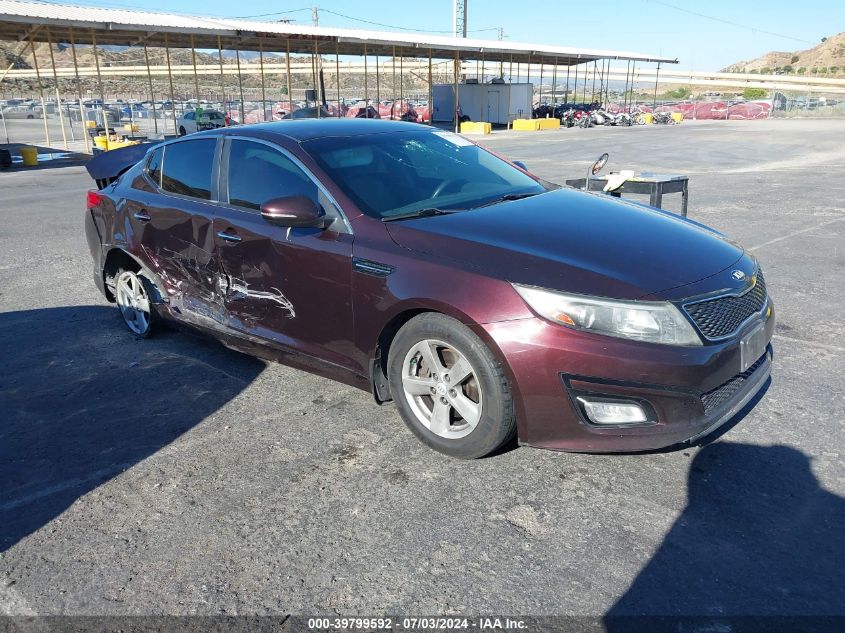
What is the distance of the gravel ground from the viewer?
8.30ft

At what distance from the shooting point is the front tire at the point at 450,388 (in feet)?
10.3

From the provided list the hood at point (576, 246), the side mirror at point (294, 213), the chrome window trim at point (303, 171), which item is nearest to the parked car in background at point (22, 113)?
the chrome window trim at point (303, 171)

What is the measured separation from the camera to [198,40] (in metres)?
30.4

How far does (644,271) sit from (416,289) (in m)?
1.05

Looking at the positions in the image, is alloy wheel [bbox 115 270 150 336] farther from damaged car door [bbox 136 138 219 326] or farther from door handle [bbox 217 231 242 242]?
door handle [bbox 217 231 242 242]

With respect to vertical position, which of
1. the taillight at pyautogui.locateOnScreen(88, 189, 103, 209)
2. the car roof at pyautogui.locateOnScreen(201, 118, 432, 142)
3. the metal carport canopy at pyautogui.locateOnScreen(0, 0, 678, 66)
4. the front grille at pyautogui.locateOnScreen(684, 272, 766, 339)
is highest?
the metal carport canopy at pyautogui.locateOnScreen(0, 0, 678, 66)

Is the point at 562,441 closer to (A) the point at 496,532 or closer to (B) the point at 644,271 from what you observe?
(A) the point at 496,532

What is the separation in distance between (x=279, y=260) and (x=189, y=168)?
51.3 inches

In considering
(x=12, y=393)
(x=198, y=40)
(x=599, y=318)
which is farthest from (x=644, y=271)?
(x=198, y=40)

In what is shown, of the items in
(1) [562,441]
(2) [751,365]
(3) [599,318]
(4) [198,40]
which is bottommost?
(1) [562,441]

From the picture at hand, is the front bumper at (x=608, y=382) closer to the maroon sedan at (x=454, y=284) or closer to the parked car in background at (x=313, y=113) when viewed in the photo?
the maroon sedan at (x=454, y=284)

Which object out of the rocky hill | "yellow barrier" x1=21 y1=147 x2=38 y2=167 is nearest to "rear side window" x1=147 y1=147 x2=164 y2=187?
"yellow barrier" x1=21 y1=147 x2=38 y2=167

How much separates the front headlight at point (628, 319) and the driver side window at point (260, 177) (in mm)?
1600

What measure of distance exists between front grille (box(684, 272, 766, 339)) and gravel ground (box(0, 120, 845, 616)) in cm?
68
